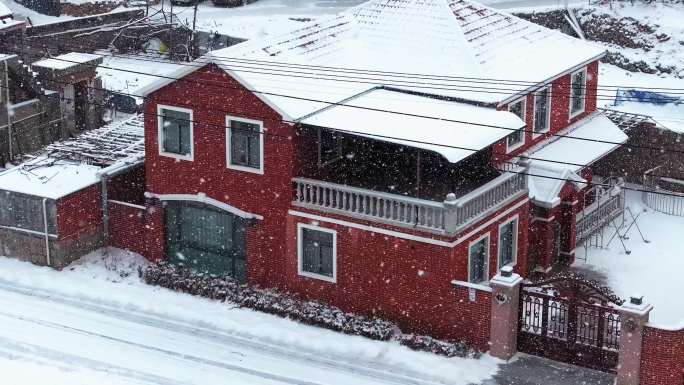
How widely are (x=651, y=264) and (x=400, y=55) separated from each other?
10.3 m

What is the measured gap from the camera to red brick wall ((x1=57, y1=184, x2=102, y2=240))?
110 feet

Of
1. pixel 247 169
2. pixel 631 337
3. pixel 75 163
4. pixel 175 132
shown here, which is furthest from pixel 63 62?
pixel 631 337

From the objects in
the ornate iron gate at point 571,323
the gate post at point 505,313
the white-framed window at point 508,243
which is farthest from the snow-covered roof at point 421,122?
the ornate iron gate at point 571,323

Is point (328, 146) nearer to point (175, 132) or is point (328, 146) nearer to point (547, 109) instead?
point (175, 132)

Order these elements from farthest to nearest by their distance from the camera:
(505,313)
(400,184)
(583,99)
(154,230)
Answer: (583,99)
(154,230)
(400,184)
(505,313)

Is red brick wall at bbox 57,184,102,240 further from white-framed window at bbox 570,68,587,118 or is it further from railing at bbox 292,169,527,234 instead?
white-framed window at bbox 570,68,587,118

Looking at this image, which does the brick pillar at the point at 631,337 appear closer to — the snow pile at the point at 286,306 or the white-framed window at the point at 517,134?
the snow pile at the point at 286,306

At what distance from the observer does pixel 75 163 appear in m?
36.0

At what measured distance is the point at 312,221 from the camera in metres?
31.0

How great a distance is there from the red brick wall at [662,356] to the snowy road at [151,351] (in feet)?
17.4

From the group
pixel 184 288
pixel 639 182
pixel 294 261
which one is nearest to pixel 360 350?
pixel 294 261

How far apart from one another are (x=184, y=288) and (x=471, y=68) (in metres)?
10.8

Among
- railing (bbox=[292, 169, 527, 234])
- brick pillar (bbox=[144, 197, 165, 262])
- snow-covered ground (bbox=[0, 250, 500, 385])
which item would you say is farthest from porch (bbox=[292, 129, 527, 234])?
brick pillar (bbox=[144, 197, 165, 262])

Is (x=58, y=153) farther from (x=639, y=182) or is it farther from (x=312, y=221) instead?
(x=639, y=182)
